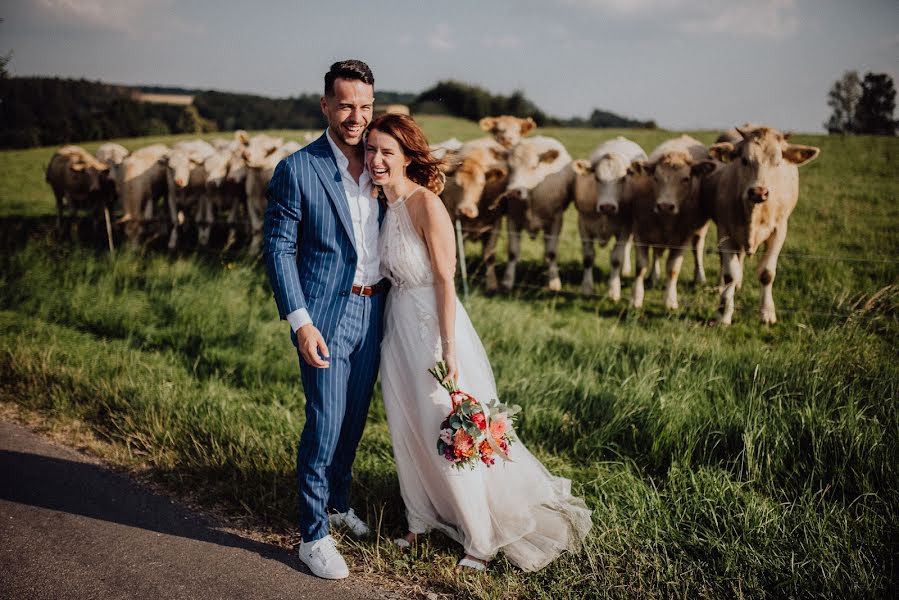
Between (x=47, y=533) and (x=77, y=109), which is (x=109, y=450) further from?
(x=77, y=109)

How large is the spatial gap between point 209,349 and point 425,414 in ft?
11.6

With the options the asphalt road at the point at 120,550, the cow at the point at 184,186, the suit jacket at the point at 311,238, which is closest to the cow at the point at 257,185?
the cow at the point at 184,186

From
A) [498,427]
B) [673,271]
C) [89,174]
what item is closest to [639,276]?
[673,271]

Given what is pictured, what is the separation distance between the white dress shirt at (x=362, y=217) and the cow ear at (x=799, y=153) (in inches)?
219

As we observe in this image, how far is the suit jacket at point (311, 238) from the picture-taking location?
9.11 ft

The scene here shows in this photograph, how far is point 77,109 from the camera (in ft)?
73.0

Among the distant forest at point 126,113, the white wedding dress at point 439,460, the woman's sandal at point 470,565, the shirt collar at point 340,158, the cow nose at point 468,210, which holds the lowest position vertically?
the woman's sandal at point 470,565

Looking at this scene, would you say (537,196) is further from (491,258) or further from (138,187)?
(138,187)

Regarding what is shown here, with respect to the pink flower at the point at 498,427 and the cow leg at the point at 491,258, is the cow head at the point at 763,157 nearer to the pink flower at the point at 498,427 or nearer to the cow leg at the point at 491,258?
the cow leg at the point at 491,258

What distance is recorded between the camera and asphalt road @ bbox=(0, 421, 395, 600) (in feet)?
9.35

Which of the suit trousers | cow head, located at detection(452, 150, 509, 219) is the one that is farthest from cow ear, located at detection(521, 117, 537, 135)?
the suit trousers

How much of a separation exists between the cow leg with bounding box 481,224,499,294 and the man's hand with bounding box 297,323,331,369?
6.04 m

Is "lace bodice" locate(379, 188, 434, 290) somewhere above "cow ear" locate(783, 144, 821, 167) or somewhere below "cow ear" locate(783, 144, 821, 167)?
below

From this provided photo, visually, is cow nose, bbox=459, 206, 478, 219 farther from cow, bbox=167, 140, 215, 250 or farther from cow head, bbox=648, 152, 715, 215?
cow, bbox=167, 140, 215, 250
